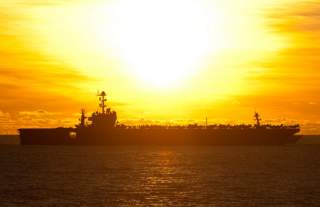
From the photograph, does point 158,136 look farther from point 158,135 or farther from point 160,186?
point 160,186

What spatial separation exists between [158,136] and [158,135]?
36 centimetres

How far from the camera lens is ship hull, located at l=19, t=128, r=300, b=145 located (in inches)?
6270

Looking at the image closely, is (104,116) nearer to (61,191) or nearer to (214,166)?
(214,166)

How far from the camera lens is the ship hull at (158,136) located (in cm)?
15925

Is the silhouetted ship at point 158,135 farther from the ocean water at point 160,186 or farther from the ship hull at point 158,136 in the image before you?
the ocean water at point 160,186

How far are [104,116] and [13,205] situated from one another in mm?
104734

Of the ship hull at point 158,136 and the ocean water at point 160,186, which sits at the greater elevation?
the ship hull at point 158,136

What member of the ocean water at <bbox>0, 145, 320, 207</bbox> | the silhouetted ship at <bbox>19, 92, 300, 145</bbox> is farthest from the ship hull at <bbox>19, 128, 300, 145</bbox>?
the ocean water at <bbox>0, 145, 320, 207</bbox>

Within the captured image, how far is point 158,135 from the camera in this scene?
161875 mm

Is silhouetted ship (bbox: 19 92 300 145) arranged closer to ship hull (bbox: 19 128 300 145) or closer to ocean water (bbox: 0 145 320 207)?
ship hull (bbox: 19 128 300 145)

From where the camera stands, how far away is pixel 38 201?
4900 centimetres

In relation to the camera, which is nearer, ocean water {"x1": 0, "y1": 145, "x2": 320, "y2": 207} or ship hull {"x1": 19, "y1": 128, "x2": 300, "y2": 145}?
ocean water {"x1": 0, "y1": 145, "x2": 320, "y2": 207}

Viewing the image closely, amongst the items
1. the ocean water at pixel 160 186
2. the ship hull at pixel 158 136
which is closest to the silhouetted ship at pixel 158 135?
the ship hull at pixel 158 136

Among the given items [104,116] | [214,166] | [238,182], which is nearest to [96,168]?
[214,166]
